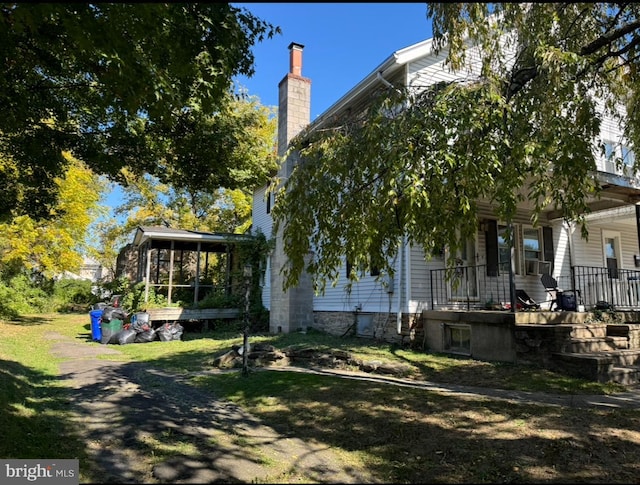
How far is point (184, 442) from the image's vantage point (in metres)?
4.69

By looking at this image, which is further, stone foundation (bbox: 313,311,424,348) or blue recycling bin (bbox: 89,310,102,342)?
blue recycling bin (bbox: 89,310,102,342)

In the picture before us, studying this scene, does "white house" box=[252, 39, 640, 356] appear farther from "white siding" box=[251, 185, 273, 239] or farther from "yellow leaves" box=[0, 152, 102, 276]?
"yellow leaves" box=[0, 152, 102, 276]

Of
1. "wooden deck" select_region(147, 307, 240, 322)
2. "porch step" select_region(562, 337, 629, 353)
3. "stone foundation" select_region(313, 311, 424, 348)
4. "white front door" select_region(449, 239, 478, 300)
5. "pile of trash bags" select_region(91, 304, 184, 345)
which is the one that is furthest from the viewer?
"wooden deck" select_region(147, 307, 240, 322)

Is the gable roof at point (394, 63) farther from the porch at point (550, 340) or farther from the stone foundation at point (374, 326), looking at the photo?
the porch at point (550, 340)

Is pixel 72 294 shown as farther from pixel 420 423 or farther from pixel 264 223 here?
pixel 420 423

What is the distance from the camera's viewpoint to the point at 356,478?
3850 mm

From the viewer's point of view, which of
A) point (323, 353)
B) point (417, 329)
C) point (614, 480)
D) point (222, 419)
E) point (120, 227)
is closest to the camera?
point (614, 480)

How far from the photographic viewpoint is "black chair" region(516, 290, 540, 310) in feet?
36.6

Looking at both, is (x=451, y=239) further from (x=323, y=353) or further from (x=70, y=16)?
(x=323, y=353)

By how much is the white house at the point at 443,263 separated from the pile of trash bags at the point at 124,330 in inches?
140

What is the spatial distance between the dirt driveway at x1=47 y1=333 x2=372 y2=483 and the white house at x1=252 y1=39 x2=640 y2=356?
5.07m

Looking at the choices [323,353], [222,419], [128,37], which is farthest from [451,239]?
[323,353]

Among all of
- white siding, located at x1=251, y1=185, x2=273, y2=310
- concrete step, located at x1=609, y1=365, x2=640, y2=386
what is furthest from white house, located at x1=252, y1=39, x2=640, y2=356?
concrete step, located at x1=609, y1=365, x2=640, y2=386

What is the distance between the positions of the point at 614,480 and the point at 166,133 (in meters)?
8.13
